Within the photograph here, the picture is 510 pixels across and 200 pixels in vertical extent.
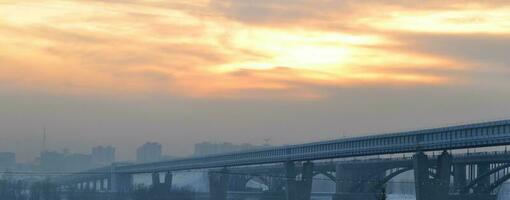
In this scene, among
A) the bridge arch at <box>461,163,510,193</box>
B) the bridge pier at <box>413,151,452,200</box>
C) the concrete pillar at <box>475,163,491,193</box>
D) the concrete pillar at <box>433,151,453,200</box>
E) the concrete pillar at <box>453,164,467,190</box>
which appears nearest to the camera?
the bridge pier at <box>413,151,452,200</box>

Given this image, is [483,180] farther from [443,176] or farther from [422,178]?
[422,178]

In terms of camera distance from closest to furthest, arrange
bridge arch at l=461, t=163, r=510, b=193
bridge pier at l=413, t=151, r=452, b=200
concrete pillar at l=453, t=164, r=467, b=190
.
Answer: bridge pier at l=413, t=151, r=452, b=200 → bridge arch at l=461, t=163, r=510, b=193 → concrete pillar at l=453, t=164, r=467, b=190

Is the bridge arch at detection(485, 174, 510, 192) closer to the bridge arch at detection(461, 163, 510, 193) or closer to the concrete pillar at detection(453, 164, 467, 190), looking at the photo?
the bridge arch at detection(461, 163, 510, 193)

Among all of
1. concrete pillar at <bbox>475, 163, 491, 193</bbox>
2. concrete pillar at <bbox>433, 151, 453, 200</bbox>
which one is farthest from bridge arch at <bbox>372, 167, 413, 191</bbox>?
concrete pillar at <bbox>433, 151, 453, 200</bbox>

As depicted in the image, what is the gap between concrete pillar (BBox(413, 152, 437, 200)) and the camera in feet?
512

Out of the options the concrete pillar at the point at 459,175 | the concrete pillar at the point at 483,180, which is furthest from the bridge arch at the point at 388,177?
the concrete pillar at the point at 483,180

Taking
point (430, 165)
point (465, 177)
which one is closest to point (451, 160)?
point (430, 165)

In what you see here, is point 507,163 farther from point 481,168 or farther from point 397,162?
point 397,162

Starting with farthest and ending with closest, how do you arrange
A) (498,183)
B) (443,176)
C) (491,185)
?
(491,185), (498,183), (443,176)

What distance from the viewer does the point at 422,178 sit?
157875mm

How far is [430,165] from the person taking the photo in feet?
532

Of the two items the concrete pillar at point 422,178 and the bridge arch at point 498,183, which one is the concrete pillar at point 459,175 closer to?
the bridge arch at point 498,183

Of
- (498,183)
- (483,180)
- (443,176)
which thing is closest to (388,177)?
(483,180)

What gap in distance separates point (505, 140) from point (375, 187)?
201 ft
